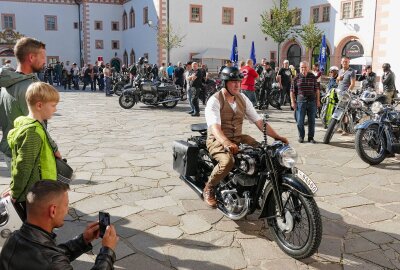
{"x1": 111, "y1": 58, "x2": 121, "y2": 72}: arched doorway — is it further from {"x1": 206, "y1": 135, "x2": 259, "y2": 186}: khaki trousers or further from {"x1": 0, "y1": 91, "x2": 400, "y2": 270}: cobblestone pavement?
{"x1": 206, "y1": 135, "x2": 259, "y2": 186}: khaki trousers

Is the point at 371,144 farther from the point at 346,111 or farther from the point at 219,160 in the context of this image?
the point at 219,160

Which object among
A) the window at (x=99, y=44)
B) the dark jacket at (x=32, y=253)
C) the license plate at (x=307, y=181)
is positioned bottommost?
the license plate at (x=307, y=181)

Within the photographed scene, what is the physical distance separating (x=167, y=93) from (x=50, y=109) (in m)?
12.3

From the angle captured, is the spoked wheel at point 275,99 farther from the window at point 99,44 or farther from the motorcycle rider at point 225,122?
the window at point 99,44

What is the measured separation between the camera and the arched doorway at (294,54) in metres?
35.4

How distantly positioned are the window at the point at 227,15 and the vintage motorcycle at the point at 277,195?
31072mm

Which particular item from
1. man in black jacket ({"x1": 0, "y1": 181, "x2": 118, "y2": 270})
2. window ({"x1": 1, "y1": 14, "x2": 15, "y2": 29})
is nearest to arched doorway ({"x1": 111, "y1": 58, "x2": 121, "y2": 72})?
window ({"x1": 1, "y1": 14, "x2": 15, "y2": 29})

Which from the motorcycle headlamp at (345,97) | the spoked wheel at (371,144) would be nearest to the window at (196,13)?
the motorcycle headlamp at (345,97)

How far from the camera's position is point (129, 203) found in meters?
5.03

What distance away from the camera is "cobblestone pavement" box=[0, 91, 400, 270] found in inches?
144

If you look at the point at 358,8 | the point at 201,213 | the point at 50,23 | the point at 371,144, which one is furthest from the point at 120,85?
the point at 50,23

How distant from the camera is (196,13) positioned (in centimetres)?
3294

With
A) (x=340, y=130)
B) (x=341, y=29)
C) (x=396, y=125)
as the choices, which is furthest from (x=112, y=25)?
(x=396, y=125)

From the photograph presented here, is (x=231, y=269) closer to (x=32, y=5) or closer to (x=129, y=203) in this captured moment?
(x=129, y=203)
